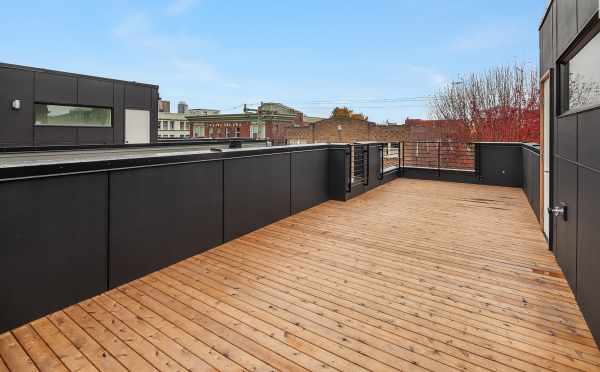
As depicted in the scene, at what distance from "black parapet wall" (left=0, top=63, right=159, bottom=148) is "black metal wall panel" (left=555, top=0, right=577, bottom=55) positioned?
406 inches

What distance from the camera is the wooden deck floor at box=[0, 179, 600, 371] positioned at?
1979mm

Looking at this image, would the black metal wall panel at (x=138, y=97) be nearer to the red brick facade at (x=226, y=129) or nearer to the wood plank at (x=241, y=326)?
the wood plank at (x=241, y=326)

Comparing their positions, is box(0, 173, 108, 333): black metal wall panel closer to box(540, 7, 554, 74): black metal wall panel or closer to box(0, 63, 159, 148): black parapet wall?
box(540, 7, 554, 74): black metal wall panel

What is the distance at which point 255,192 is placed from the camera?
15.3 ft

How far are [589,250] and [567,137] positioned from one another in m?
1.16

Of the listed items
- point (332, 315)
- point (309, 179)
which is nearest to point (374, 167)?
point (309, 179)

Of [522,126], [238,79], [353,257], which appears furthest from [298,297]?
[238,79]

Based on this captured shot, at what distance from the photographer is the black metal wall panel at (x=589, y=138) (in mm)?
2146

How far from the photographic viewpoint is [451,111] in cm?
1513

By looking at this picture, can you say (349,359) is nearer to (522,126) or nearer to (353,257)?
(353,257)

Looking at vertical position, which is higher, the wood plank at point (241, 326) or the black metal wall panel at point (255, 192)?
the black metal wall panel at point (255, 192)

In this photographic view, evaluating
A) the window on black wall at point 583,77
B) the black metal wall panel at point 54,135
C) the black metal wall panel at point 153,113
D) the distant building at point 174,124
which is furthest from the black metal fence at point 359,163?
the distant building at point 174,124

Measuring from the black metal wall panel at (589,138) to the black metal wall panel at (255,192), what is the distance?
3.32m

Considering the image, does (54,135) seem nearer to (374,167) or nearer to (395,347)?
(374,167)
